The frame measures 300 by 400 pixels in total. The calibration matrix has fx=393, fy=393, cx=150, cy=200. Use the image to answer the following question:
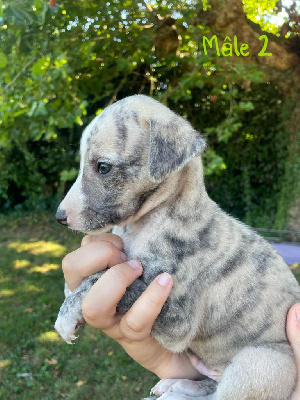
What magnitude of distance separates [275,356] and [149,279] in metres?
0.81

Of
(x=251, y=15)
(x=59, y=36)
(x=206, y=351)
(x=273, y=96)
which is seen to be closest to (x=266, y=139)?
(x=273, y=96)

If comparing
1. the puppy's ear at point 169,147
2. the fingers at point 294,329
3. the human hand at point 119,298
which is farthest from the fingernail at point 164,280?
A: the fingers at point 294,329

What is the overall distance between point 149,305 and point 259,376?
2.24ft

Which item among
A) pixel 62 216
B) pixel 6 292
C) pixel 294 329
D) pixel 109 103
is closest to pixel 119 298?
pixel 62 216

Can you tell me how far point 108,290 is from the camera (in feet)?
6.70

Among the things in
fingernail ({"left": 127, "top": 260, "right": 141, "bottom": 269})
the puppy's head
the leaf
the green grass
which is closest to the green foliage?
the leaf

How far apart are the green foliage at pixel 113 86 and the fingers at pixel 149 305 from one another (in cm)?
257

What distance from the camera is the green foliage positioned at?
4348mm

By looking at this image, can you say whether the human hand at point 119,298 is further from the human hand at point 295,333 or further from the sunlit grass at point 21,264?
the sunlit grass at point 21,264

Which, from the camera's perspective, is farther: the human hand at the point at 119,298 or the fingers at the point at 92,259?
the fingers at the point at 92,259

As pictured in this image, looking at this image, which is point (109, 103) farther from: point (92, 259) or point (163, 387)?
point (163, 387)

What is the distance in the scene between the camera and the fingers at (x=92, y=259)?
7.38 feet

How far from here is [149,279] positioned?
212cm

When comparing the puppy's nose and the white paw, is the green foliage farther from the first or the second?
the white paw
